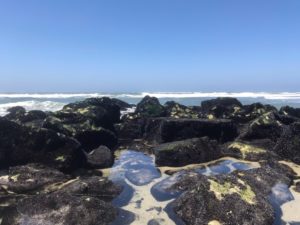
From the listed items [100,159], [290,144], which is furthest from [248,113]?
[100,159]

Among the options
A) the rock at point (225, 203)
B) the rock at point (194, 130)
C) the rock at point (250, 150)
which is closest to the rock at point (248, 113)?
the rock at point (194, 130)

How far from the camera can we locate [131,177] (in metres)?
9.24

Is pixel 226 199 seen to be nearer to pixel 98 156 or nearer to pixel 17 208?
pixel 17 208

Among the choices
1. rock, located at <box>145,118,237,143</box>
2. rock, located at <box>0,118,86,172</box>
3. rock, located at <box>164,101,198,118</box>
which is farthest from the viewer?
rock, located at <box>164,101,198,118</box>

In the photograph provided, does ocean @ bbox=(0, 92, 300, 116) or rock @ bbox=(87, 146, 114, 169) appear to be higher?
rock @ bbox=(87, 146, 114, 169)

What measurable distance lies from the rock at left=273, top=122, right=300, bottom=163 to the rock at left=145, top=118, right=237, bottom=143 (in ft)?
7.14

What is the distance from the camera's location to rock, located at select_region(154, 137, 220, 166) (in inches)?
Result: 405

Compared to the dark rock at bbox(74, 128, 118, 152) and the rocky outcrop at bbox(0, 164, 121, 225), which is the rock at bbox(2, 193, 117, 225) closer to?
the rocky outcrop at bbox(0, 164, 121, 225)

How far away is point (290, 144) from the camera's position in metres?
11.0

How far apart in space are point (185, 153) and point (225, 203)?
3.98 meters

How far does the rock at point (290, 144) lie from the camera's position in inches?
425

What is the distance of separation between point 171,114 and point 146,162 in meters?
6.85

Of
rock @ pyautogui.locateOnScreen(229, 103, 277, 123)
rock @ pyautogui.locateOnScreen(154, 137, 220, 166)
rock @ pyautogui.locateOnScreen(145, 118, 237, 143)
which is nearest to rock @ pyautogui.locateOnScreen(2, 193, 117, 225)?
rock @ pyautogui.locateOnScreen(154, 137, 220, 166)

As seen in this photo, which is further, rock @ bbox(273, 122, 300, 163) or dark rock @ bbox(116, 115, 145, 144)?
dark rock @ bbox(116, 115, 145, 144)
